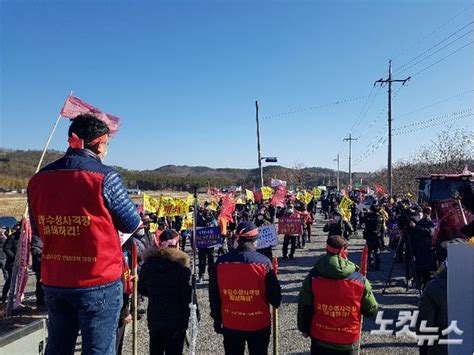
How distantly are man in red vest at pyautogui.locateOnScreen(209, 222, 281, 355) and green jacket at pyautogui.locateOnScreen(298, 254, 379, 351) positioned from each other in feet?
0.91

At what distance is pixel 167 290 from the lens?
4352mm

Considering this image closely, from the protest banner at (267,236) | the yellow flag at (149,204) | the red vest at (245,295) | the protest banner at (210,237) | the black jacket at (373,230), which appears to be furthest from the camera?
the yellow flag at (149,204)

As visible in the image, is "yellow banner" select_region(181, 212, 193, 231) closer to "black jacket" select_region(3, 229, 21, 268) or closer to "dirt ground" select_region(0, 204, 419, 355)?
"dirt ground" select_region(0, 204, 419, 355)

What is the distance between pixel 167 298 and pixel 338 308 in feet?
5.81

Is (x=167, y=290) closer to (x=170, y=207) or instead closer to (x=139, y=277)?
(x=139, y=277)

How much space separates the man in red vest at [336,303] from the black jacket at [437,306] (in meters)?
0.60

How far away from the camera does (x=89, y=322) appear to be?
219 centimetres

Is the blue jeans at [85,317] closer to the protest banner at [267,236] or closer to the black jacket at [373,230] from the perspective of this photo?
the protest banner at [267,236]

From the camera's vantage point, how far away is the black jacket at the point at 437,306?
334cm

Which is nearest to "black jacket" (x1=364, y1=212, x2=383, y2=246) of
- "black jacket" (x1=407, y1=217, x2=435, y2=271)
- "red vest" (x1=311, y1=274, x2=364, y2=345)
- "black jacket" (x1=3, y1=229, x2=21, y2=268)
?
"black jacket" (x1=407, y1=217, x2=435, y2=271)

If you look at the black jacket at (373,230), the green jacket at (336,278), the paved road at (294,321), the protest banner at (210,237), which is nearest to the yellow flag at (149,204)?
the paved road at (294,321)

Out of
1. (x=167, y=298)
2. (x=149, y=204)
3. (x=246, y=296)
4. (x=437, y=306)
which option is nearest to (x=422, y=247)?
(x=437, y=306)

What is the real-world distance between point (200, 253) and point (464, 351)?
28.6ft

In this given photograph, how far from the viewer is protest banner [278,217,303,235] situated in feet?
47.6
